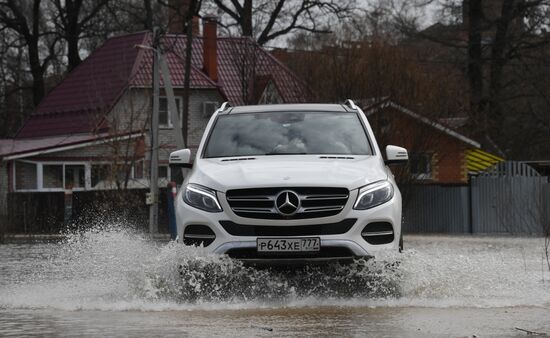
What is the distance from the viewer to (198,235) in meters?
10.7

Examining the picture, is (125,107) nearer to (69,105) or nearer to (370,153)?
(69,105)

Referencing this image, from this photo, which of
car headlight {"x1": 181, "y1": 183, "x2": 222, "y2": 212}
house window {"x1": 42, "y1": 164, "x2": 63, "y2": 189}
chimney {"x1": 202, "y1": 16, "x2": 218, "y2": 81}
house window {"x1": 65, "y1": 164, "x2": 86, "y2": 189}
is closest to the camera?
car headlight {"x1": 181, "y1": 183, "x2": 222, "y2": 212}

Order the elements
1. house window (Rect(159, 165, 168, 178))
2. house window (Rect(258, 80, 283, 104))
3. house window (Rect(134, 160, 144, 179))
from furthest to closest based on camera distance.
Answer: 1. house window (Rect(159, 165, 168, 178))
2. house window (Rect(134, 160, 144, 179))
3. house window (Rect(258, 80, 283, 104))

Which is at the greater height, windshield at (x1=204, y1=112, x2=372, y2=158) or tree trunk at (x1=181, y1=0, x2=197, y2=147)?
tree trunk at (x1=181, y1=0, x2=197, y2=147)

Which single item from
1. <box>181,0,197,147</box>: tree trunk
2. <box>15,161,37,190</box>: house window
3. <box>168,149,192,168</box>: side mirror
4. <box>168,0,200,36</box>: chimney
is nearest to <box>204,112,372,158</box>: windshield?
<box>168,149,192,168</box>: side mirror

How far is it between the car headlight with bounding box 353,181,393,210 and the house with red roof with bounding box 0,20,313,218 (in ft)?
98.6

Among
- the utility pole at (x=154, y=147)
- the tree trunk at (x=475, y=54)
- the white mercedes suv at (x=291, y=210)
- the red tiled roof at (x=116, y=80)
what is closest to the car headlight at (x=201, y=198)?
the white mercedes suv at (x=291, y=210)

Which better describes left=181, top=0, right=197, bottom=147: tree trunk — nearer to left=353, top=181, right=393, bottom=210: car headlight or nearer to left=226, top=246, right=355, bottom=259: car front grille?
left=353, top=181, right=393, bottom=210: car headlight

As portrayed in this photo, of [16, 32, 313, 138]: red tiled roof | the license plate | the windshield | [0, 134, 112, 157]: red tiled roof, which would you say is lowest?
the license plate

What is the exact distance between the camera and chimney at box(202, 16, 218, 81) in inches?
2109

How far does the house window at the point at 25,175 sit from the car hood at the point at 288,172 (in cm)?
3627

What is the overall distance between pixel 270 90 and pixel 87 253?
3299 centimetres

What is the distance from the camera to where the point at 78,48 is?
205 feet

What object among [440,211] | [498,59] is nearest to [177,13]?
[440,211]
